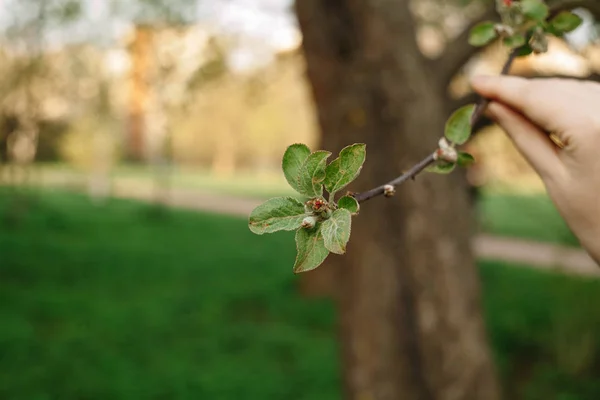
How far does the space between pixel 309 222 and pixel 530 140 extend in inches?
21.9

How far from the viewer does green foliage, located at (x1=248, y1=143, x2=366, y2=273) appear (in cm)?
74

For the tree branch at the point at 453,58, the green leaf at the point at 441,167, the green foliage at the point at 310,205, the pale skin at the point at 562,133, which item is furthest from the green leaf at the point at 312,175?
the tree branch at the point at 453,58

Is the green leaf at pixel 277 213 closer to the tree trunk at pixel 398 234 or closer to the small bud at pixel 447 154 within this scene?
the small bud at pixel 447 154

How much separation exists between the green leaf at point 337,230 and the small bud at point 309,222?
14 mm

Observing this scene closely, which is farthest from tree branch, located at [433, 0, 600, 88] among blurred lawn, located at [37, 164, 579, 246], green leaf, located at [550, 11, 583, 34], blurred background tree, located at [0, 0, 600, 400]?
green leaf, located at [550, 11, 583, 34]

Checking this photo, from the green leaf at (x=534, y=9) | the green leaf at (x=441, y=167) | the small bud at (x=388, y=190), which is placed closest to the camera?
the small bud at (x=388, y=190)

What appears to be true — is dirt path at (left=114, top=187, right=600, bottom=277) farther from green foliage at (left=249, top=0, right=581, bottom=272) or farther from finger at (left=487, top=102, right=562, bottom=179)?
green foliage at (left=249, top=0, right=581, bottom=272)

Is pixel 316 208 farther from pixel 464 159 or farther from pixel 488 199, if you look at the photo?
pixel 488 199

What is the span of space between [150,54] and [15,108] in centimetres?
383

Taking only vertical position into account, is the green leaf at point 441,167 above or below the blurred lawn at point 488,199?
below

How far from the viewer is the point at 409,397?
385cm

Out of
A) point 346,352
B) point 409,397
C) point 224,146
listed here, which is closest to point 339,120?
point 346,352

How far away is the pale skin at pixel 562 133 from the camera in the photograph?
1.01 meters

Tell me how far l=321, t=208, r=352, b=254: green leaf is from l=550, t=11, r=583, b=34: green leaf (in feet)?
2.21
